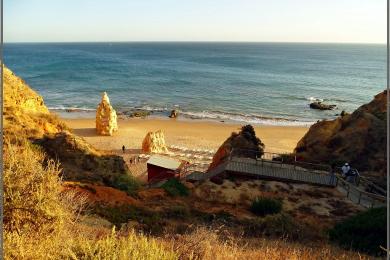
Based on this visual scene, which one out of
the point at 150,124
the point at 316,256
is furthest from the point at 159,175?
the point at 150,124

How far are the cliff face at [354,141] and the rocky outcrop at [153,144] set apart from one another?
14.8 meters

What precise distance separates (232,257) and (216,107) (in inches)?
2370

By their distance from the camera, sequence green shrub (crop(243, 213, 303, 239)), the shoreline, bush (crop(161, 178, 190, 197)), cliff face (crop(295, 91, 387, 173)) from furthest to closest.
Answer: the shoreline → cliff face (crop(295, 91, 387, 173)) → bush (crop(161, 178, 190, 197)) → green shrub (crop(243, 213, 303, 239))

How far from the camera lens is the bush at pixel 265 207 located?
52.6 ft

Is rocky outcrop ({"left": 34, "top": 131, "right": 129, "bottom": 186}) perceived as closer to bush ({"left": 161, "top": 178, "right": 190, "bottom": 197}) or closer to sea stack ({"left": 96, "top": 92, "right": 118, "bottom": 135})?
bush ({"left": 161, "top": 178, "right": 190, "bottom": 197})

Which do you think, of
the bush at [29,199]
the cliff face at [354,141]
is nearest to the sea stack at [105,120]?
the cliff face at [354,141]

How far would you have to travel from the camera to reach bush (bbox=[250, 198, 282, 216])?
16047 millimetres

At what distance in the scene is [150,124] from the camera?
5275cm

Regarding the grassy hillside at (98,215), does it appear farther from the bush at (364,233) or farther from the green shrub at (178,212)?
the bush at (364,233)

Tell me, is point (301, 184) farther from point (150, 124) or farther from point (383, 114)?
point (150, 124)

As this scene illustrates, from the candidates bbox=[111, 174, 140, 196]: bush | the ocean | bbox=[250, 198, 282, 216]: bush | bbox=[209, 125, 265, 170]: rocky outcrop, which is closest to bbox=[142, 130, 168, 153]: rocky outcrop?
bbox=[209, 125, 265, 170]: rocky outcrop

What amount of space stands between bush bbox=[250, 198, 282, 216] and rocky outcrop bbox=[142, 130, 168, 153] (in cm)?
2156

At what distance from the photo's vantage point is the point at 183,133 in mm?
47750

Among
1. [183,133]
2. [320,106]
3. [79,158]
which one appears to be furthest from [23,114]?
[320,106]
